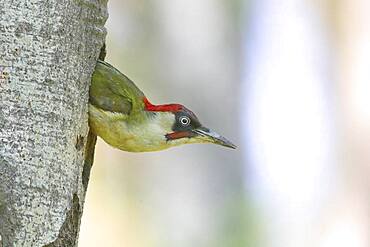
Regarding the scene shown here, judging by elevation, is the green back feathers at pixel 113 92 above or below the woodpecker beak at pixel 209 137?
above

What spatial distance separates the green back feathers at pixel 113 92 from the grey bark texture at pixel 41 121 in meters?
0.13

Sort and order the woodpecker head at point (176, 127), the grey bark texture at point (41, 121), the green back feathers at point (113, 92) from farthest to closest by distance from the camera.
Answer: the woodpecker head at point (176, 127) < the green back feathers at point (113, 92) < the grey bark texture at point (41, 121)

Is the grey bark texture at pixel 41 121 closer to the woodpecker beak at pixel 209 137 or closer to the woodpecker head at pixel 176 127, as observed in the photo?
the woodpecker head at pixel 176 127

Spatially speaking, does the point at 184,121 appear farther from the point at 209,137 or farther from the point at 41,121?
the point at 41,121

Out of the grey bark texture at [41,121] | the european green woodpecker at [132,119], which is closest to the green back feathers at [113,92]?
the european green woodpecker at [132,119]

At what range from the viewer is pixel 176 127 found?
2.75 metres

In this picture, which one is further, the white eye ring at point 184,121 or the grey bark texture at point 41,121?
the white eye ring at point 184,121

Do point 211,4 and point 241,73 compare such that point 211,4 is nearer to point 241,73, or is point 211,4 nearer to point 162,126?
point 241,73

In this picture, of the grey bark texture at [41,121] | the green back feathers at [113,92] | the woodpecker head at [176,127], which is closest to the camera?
the grey bark texture at [41,121]

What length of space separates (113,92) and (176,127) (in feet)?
0.83

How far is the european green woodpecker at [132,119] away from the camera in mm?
2514

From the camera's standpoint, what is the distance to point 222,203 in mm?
6039

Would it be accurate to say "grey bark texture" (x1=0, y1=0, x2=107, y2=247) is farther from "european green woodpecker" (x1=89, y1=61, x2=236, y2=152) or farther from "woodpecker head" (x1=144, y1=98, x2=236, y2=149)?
"woodpecker head" (x1=144, y1=98, x2=236, y2=149)

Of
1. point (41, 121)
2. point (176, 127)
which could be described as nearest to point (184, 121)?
point (176, 127)
